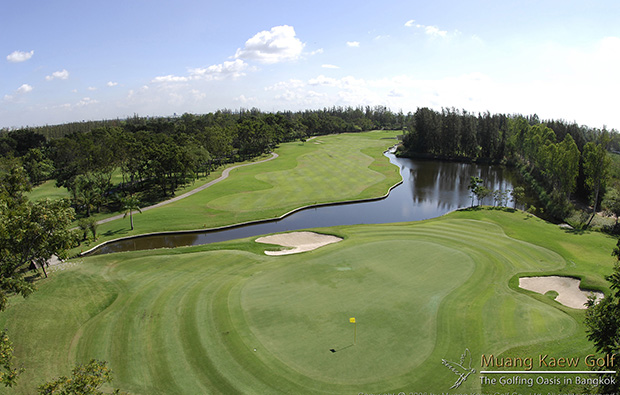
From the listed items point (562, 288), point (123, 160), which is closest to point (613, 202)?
point (562, 288)

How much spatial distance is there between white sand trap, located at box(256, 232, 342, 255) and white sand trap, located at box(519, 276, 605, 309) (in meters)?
21.2

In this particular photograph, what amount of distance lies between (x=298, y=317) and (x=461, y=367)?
34.1 ft

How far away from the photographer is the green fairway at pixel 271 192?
169 feet

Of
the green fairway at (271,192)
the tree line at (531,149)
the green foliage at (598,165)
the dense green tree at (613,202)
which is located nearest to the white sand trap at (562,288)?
the dense green tree at (613,202)

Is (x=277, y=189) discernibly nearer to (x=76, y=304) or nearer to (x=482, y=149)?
(x=76, y=304)

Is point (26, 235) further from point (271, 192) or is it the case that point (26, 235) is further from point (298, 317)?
point (271, 192)

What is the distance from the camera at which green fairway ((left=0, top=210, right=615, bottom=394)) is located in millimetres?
18438

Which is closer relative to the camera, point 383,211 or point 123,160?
point 383,211

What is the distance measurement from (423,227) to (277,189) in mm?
35248

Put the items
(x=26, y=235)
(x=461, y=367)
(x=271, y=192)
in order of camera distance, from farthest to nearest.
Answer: (x=271, y=192)
(x=461, y=367)
(x=26, y=235)

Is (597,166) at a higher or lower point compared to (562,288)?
higher

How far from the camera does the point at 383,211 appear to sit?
60.2m

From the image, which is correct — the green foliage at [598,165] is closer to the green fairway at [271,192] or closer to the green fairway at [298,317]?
the green fairway at [298,317]

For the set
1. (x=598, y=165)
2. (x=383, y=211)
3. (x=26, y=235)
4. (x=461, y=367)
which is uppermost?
(x=598, y=165)
